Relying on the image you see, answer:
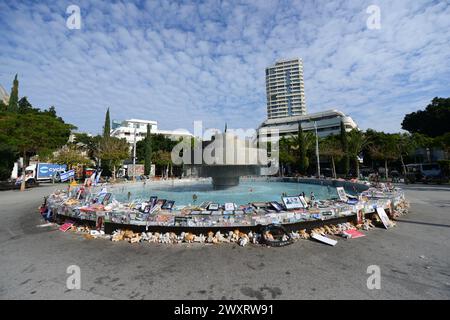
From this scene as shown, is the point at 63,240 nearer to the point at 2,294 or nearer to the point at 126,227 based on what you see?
the point at 126,227

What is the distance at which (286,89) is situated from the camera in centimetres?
15512

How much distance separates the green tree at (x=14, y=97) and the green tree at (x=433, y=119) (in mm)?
97619

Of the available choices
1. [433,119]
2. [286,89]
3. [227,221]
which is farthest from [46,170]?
[286,89]

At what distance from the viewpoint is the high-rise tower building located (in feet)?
496

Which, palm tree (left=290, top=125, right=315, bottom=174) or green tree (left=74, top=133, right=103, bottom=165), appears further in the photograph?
green tree (left=74, top=133, right=103, bottom=165)

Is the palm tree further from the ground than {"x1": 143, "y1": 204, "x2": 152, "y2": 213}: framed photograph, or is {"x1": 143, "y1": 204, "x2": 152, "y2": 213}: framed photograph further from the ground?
the palm tree

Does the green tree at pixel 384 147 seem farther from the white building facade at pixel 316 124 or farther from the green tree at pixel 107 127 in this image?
the green tree at pixel 107 127

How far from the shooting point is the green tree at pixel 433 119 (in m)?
49.1

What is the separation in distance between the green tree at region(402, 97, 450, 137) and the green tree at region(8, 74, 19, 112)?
97.6 m

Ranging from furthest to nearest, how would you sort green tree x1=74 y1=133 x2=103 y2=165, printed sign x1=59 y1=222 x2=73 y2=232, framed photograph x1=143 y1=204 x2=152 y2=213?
1. green tree x1=74 y1=133 x2=103 y2=165
2. printed sign x1=59 y1=222 x2=73 y2=232
3. framed photograph x1=143 y1=204 x2=152 y2=213

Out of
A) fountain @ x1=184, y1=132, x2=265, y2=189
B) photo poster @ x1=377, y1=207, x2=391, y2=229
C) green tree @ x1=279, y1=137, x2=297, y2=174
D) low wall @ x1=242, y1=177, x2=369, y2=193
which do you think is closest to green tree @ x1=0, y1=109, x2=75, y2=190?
fountain @ x1=184, y1=132, x2=265, y2=189

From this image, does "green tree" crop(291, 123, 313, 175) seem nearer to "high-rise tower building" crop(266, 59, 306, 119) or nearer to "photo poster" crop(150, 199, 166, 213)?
"photo poster" crop(150, 199, 166, 213)

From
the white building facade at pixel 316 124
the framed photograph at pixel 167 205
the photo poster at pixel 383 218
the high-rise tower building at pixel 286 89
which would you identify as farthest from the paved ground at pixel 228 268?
the high-rise tower building at pixel 286 89

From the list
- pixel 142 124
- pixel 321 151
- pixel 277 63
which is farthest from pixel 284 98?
pixel 321 151
